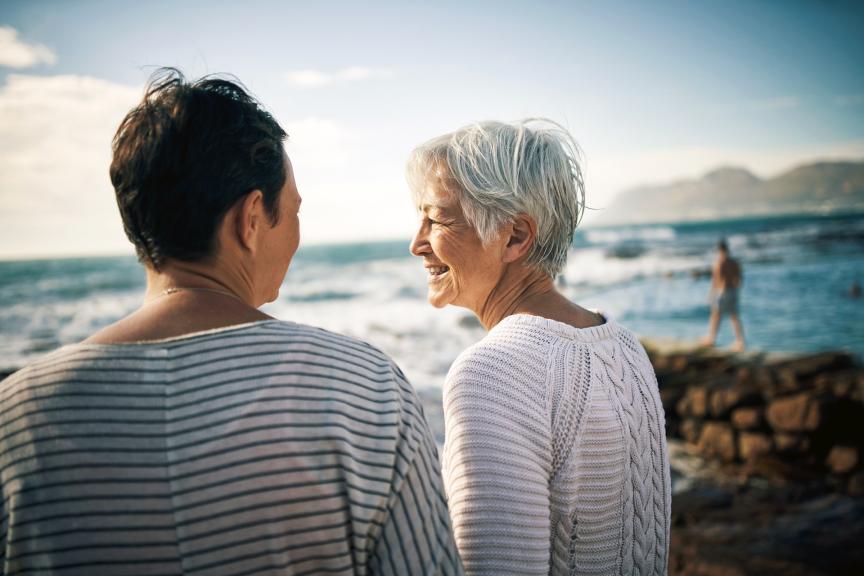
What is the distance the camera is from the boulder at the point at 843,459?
17.3ft

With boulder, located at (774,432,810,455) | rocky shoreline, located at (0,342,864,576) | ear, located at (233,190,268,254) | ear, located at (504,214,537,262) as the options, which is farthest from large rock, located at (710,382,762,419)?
ear, located at (233,190,268,254)

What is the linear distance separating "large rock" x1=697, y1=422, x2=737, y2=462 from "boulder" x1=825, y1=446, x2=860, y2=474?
894 millimetres

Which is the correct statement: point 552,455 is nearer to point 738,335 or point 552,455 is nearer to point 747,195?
point 738,335

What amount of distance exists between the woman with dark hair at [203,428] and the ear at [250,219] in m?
0.02

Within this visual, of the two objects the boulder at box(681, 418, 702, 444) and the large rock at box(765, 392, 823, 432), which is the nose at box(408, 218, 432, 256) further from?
the boulder at box(681, 418, 702, 444)

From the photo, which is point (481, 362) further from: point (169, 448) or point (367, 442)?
point (169, 448)

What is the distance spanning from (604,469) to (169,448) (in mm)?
1149

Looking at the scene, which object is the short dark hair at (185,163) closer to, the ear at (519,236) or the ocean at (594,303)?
the ear at (519,236)

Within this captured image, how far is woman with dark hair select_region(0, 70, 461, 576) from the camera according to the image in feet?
3.07

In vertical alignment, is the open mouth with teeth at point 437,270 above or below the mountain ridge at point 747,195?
below

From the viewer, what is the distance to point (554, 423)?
4.78ft

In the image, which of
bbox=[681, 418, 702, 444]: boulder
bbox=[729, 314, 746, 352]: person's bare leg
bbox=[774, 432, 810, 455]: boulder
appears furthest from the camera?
bbox=[729, 314, 746, 352]: person's bare leg

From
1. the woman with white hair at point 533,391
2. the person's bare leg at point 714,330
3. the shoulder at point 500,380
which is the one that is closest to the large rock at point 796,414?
the person's bare leg at point 714,330

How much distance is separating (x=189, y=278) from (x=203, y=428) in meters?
0.37
